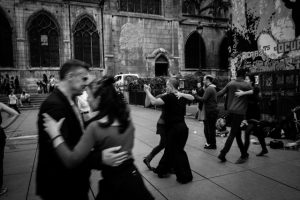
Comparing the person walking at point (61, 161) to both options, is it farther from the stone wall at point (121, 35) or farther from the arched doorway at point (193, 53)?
the arched doorway at point (193, 53)

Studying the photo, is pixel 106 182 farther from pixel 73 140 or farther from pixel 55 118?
pixel 55 118

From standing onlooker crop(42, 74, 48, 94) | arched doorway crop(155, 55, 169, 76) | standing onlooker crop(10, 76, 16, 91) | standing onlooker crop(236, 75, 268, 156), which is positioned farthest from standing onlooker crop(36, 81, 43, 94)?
standing onlooker crop(236, 75, 268, 156)

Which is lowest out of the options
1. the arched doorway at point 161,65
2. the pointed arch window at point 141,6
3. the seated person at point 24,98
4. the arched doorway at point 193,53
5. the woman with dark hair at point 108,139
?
the seated person at point 24,98

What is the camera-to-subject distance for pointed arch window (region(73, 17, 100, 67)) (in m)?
26.4

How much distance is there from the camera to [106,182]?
209 centimetres

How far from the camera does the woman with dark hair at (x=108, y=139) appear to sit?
1.97 m

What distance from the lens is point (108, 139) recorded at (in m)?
2.03

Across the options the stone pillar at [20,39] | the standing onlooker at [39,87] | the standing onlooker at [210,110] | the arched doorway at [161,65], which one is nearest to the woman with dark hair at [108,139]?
the standing onlooker at [210,110]

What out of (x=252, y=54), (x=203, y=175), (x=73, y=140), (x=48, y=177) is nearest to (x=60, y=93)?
(x=73, y=140)

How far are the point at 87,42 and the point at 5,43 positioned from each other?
7.66 m

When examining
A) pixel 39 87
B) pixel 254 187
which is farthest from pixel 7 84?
pixel 254 187

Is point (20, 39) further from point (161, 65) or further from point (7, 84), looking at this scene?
point (161, 65)

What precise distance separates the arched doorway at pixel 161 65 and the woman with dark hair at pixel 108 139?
27.8 m

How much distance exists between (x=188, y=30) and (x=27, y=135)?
1033 inches
